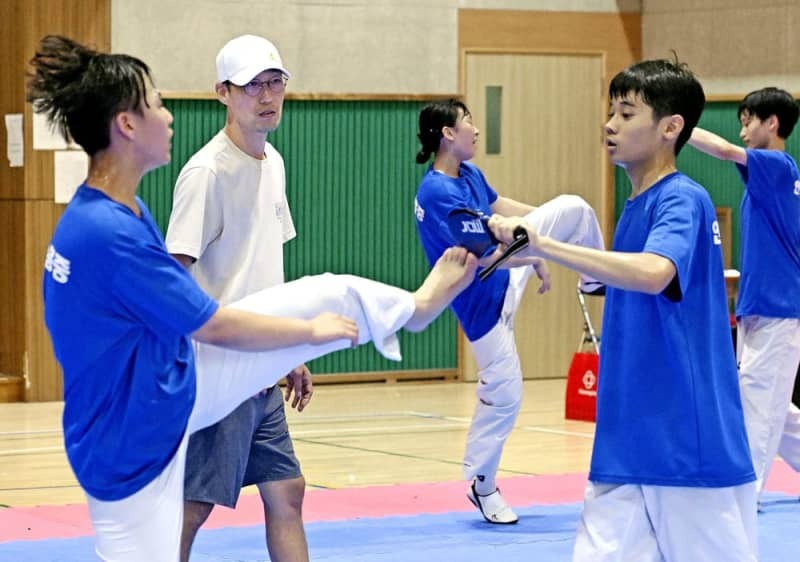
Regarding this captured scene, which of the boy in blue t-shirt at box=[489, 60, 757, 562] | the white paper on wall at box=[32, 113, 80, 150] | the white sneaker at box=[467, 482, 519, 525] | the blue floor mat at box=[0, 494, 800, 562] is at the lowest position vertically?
the blue floor mat at box=[0, 494, 800, 562]

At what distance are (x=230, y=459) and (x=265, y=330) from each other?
1164mm

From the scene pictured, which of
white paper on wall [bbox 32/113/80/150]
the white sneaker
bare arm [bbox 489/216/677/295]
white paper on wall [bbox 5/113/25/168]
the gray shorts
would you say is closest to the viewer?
bare arm [bbox 489/216/677/295]

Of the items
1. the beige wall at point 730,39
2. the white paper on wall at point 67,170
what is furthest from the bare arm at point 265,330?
the beige wall at point 730,39

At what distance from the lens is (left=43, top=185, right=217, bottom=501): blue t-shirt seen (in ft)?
11.0

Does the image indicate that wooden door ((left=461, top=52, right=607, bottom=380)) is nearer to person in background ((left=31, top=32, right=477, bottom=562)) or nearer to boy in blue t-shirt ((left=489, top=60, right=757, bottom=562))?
boy in blue t-shirt ((left=489, top=60, right=757, bottom=562))

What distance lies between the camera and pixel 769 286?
7129 mm

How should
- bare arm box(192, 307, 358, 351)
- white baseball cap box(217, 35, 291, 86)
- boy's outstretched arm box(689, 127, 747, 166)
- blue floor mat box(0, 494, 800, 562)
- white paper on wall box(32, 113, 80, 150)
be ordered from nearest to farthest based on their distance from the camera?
bare arm box(192, 307, 358, 351) → white baseball cap box(217, 35, 291, 86) → boy's outstretched arm box(689, 127, 747, 166) → blue floor mat box(0, 494, 800, 562) → white paper on wall box(32, 113, 80, 150)

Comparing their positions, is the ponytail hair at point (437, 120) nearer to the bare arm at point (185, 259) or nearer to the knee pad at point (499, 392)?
the knee pad at point (499, 392)

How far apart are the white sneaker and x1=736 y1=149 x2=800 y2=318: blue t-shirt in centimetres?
147

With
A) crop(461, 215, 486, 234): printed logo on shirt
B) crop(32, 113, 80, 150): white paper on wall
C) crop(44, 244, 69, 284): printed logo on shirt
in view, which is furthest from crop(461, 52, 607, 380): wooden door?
crop(44, 244, 69, 284): printed logo on shirt

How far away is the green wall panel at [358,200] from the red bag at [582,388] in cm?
233

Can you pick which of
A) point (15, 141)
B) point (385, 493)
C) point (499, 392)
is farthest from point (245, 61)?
point (15, 141)

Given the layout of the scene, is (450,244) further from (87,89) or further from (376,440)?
(87,89)

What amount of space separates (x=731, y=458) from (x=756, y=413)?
3.36 metres
